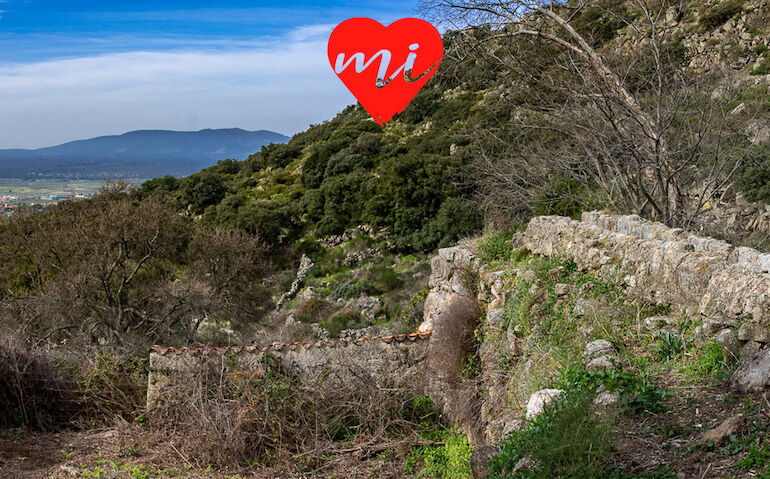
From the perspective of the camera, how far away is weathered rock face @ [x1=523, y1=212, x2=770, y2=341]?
355 cm

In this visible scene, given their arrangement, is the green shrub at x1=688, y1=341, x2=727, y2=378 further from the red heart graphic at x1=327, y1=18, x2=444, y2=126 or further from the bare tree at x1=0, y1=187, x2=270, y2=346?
the bare tree at x1=0, y1=187, x2=270, y2=346

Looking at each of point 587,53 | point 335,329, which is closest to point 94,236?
point 335,329

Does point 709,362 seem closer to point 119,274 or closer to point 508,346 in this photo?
point 508,346

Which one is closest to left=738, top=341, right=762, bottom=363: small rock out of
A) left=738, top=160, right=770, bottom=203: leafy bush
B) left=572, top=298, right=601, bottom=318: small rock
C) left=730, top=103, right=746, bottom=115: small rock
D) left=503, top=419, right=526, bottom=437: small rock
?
left=572, top=298, right=601, bottom=318: small rock

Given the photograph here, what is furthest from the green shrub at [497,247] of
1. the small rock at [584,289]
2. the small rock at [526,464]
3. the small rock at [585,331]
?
the small rock at [526,464]

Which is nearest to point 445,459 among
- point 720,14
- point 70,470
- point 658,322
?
point 658,322

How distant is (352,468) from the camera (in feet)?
18.1

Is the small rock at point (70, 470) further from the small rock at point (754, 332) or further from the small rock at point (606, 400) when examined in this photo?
the small rock at point (754, 332)

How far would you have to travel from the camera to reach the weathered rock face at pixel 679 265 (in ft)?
11.7

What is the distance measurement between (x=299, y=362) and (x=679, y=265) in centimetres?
402

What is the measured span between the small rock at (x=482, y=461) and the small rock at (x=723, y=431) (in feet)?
3.83

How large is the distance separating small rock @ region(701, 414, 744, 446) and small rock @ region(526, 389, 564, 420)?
2.88ft

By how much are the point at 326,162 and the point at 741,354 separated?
30.5m

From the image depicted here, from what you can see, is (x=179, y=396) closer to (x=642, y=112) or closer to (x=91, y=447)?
(x=91, y=447)
